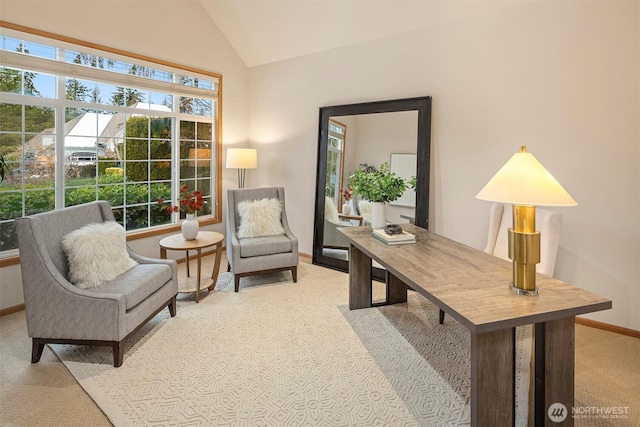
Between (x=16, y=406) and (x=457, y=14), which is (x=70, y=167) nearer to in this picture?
(x=16, y=406)

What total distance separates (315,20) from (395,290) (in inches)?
121

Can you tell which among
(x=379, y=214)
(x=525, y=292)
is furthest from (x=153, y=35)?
(x=525, y=292)

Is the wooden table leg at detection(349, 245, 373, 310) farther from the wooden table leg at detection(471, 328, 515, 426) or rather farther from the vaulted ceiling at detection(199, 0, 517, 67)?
the vaulted ceiling at detection(199, 0, 517, 67)

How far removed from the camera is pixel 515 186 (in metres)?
1.55

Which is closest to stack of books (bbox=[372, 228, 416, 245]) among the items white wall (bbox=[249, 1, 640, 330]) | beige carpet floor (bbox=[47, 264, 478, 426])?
beige carpet floor (bbox=[47, 264, 478, 426])

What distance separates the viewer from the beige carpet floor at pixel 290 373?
6.19ft

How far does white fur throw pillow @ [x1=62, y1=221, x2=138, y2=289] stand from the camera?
2406 millimetres

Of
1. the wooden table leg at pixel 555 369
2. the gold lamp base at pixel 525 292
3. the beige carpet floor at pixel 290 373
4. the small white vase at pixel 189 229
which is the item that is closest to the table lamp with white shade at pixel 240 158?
the small white vase at pixel 189 229

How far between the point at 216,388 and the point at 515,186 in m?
1.91

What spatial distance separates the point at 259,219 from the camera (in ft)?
12.7

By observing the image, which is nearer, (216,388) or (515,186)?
(515,186)

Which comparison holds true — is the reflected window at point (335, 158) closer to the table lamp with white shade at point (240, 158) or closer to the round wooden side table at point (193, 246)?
the table lamp with white shade at point (240, 158)

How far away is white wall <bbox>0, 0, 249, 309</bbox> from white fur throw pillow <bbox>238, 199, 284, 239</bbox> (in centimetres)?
126

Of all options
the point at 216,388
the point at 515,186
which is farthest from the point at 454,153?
the point at 216,388
